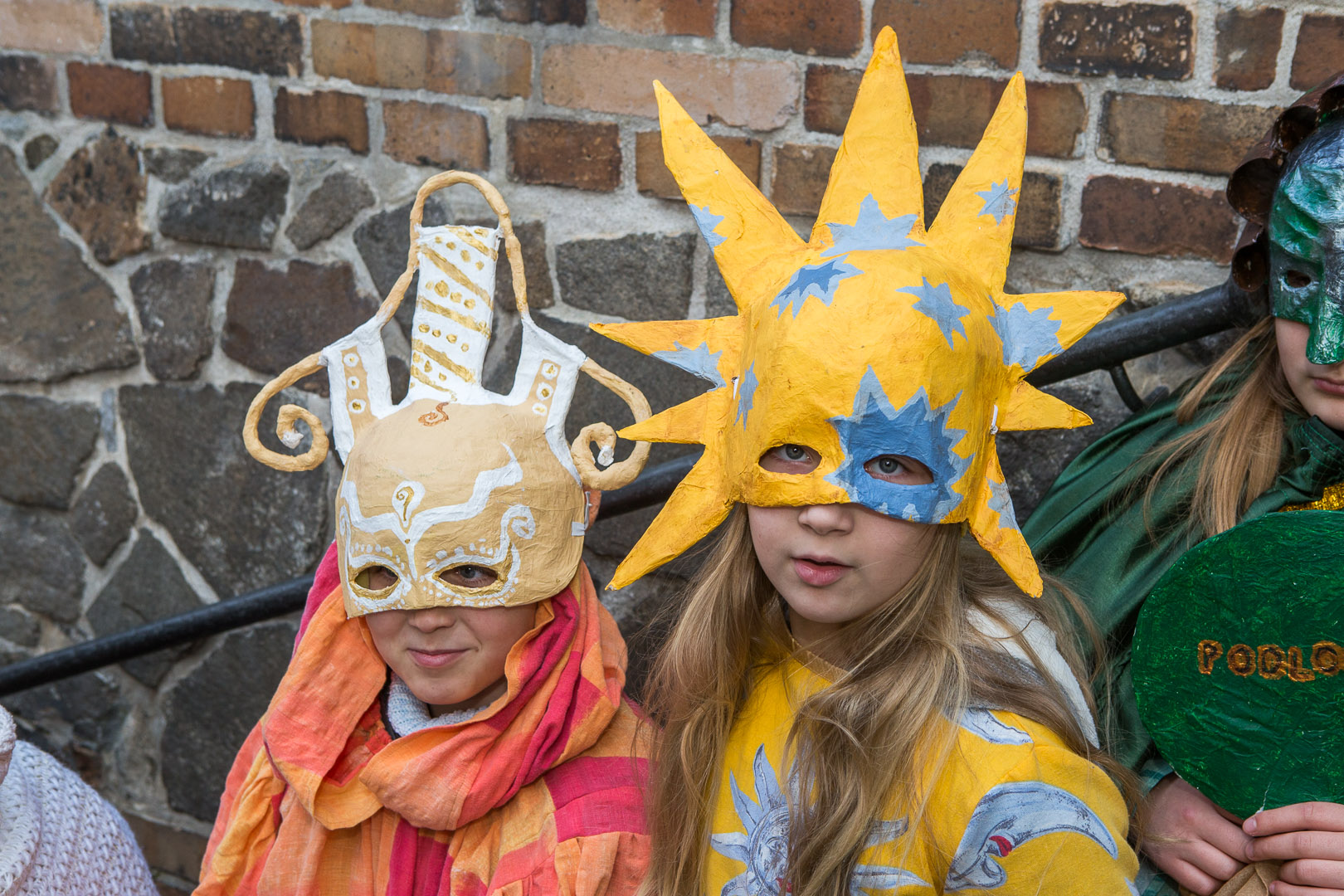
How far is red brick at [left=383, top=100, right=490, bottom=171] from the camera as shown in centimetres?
219

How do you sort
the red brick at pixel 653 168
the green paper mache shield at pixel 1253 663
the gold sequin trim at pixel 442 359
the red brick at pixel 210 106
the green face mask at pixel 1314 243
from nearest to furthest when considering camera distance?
the green paper mache shield at pixel 1253 663 → the green face mask at pixel 1314 243 → the gold sequin trim at pixel 442 359 → the red brick at pixel 653 168 → the red brick at pixel 210 106

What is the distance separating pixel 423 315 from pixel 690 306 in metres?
0.55

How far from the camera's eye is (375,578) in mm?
1700

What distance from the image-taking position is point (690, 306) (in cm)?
212

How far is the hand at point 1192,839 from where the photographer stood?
137cm

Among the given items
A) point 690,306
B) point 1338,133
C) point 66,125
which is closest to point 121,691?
point 66,125

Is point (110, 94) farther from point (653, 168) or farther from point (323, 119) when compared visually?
point (653, 168)

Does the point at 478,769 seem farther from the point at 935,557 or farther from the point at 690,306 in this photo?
the point at 690,306

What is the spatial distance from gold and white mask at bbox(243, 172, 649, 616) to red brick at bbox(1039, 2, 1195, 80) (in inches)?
32.9

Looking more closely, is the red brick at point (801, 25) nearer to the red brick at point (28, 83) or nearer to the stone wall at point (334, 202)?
the stone wall at point (334, 202)

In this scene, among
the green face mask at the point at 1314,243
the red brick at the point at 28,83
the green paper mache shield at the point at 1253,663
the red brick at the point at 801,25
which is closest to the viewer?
the green paper mache shield at the point at 1253,663

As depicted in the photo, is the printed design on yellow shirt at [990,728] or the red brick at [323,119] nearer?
the printed design on yellow shirt at [990,728]

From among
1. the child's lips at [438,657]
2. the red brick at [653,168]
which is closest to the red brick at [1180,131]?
the red brick at [653,168]

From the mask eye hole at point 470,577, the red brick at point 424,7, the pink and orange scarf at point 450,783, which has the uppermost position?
the red brick at point 424,7
